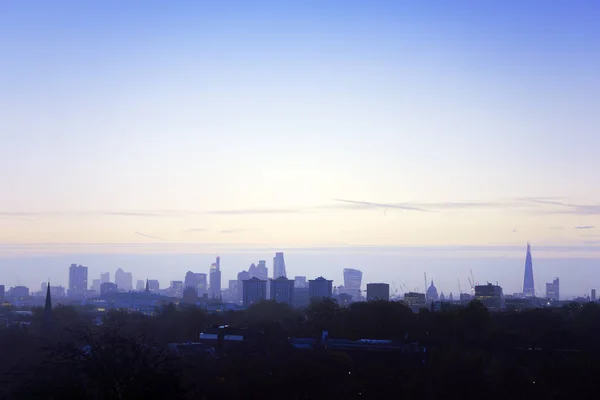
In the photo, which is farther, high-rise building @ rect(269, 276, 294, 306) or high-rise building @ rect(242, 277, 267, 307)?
high-rise building @ rect(242, 277, 267, 307)

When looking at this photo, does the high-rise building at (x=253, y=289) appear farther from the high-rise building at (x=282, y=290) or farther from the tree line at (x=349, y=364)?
the tree line at (x=349, y=364)

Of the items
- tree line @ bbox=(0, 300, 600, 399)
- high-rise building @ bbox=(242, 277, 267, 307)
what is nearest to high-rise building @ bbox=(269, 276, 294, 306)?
high-rise building @ bbox=(242, 277, 267, 307)

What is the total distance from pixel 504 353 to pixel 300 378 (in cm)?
1507

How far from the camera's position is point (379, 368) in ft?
135

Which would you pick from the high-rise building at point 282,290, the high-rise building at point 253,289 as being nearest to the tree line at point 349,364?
the high-rise building at point 282,290

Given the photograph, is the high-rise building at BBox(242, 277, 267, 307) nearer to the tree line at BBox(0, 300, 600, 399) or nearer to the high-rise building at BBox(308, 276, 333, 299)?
the high-rise building at BBox(308, 276, 333, 299)

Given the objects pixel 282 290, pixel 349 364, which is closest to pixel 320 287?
pixel 282 290

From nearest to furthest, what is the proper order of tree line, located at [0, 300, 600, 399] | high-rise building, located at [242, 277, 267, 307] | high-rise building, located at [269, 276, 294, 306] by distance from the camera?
tree line, located at [0, 300, 600, 399] → high-rise building, located at [269, 276, 294, 306] → high-rise building, located at [242, 277, 267, 307]

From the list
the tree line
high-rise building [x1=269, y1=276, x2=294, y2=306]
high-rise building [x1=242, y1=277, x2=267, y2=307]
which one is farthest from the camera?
high-rise building [x1=242, y1=277, x2=267, y2=307]

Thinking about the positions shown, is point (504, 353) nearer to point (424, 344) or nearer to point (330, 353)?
point (424, 344)

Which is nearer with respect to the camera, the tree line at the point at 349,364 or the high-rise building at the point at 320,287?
the tree line at the point at 349,364

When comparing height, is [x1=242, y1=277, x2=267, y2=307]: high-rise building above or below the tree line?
above

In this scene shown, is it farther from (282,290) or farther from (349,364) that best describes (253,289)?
(349,364)

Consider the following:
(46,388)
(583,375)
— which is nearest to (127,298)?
(583,375)
